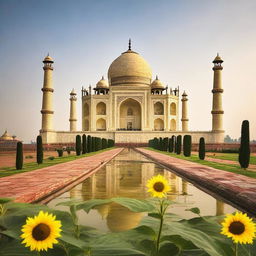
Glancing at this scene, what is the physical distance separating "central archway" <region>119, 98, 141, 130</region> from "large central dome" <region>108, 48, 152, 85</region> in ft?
9.29

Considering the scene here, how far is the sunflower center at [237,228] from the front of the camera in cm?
80

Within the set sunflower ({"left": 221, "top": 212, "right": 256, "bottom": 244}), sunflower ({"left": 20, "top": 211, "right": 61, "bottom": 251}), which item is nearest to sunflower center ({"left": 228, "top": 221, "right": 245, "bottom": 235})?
sunflower ({"left": 221, "top": 212, "right": 256, "bottom": 244})

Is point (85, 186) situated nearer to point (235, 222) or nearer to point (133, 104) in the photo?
point (235, 222)

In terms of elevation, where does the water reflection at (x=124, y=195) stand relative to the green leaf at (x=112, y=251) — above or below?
below

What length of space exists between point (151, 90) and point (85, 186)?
33.6 metres

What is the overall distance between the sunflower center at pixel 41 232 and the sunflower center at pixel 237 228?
506 millimetres

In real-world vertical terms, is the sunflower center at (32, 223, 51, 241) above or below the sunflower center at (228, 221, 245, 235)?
above

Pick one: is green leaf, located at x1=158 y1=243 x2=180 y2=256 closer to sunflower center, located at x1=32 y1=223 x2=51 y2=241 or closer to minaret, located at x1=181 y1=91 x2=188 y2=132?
sunflower center, located at x1=32 y1=223 x2=51 y2=241

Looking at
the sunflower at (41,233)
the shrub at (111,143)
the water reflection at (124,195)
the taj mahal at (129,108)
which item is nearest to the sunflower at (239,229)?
the sunflower at (41,233)

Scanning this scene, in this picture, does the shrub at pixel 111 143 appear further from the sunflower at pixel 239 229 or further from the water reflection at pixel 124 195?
the sunflower at pixel 239 229

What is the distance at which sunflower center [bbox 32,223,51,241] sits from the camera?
26.5 inches

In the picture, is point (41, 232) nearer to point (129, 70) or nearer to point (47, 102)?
point (47, 102)

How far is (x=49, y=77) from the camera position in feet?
94.9

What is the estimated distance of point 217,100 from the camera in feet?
95.1
